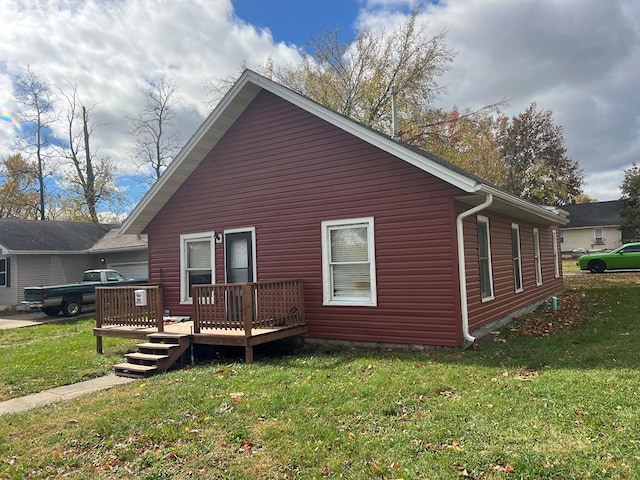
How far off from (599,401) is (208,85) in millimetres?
24396

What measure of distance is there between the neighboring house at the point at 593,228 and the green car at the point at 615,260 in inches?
522

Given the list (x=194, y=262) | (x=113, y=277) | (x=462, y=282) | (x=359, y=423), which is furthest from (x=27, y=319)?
(x=359, y=423)

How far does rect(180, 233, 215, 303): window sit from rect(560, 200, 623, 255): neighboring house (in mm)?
35412

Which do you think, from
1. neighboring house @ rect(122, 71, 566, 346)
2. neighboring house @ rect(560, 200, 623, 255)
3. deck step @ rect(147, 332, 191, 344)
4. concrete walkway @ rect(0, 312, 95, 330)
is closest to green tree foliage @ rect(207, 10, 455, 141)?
concrete walkway @ rect(0, 312, 95, 330)

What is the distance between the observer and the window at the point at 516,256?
1142cm

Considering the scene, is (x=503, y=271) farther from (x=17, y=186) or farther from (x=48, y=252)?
(x=17, y=186)

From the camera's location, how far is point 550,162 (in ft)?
144

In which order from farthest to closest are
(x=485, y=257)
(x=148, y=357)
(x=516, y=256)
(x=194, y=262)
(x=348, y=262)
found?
(x=516, y=256)
(x=194, y=262)
(x=485, y=257)
(x=348, y=262)
(x=148, y=357)

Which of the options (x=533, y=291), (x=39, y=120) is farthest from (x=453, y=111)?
(x=39, y=120)

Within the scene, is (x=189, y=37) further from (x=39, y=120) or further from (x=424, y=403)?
(x=39, y=120)

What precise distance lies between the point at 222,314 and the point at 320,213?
274cm

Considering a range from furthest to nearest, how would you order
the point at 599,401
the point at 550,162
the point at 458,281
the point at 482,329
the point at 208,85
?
the point at 550,162, the point at 208,85, the point at 482,329, the point at 458,281, the point at 599,401

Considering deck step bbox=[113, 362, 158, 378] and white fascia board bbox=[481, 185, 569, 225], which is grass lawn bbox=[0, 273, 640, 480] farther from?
white fascia board bbox=[481, 185, 569, 225]

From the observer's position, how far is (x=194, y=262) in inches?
432
